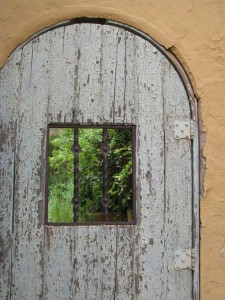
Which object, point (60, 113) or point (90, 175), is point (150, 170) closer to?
point (60, 113)

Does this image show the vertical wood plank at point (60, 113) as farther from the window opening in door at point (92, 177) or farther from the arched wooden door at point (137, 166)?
the window opening in door at point (92, 177)

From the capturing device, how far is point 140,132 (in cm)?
169

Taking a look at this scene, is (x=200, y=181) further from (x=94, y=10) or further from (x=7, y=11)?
(x=7, y=11)

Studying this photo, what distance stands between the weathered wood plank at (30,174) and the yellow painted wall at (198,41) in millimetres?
112

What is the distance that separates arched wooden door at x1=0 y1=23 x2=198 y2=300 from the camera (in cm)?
163

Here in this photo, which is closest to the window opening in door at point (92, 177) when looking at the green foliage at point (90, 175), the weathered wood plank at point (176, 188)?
the green foliage at point (90, 175)

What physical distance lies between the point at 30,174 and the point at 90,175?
2.11 m

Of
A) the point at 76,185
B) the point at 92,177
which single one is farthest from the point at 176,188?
the point at 92,177

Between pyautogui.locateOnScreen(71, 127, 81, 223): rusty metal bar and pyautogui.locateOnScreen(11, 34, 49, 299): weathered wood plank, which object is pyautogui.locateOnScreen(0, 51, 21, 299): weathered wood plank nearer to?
pyautogui.locateOnScreen(11, 34, 49, 299): weathered wood plank

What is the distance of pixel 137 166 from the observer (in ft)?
5.51

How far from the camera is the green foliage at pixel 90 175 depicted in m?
3.47

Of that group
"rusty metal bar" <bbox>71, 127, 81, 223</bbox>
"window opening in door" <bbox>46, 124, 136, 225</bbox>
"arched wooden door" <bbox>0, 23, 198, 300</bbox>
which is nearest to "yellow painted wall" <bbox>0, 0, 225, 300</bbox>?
"arched wooden door" <bbox>0, 23, 198, 300</bbox>

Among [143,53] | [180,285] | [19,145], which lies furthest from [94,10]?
[180,285]

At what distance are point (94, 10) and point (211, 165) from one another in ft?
2.77
